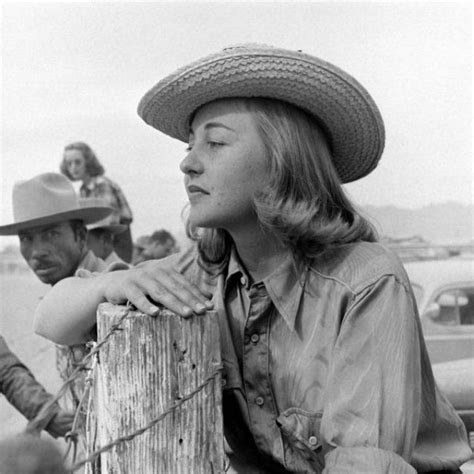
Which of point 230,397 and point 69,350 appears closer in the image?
point 230,397

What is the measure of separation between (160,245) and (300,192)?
5450 mm

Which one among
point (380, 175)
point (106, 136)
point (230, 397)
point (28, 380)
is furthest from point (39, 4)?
point (230, 397)

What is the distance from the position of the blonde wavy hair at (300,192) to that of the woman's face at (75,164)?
540 cm

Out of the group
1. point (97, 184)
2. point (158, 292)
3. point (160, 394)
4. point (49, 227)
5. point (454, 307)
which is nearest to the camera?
point (160, 394)

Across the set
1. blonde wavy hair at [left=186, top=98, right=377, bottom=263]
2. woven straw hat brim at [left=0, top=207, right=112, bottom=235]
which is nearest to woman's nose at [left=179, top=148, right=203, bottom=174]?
blonde wavy hair at [left=186, top=98, right=377, bottom=263]

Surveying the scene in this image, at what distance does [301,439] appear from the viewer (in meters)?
1.88

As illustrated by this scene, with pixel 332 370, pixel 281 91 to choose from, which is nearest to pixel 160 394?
pixel 332 370

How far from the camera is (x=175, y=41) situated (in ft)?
23.3

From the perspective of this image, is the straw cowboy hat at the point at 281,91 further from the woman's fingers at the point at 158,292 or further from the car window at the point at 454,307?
the car window at the point at 454,307

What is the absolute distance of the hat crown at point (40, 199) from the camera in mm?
4434

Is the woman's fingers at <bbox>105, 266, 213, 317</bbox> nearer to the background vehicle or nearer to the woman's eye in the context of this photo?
the woman's eye

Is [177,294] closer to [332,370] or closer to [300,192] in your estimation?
[332,370]

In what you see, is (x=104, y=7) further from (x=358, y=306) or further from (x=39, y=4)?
(x=358, y=306)

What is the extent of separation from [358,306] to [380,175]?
5280 millimetres
